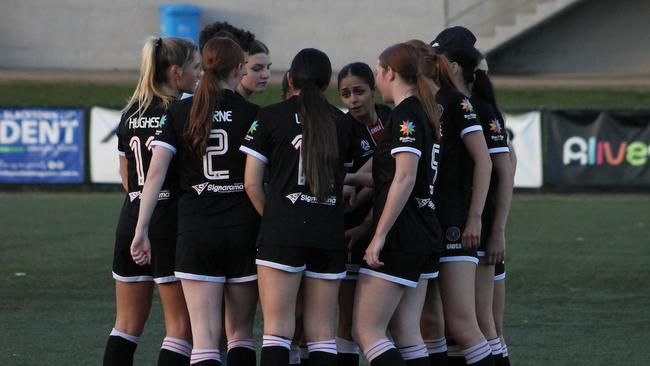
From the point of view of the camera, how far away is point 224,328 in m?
6.11

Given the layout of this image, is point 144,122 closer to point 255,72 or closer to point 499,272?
point 255,72

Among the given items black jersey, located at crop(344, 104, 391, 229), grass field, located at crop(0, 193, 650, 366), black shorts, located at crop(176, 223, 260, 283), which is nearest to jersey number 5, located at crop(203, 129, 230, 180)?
black shorts, located at crop(176, 223, 260, 283)

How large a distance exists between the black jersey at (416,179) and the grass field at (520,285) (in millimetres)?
1933

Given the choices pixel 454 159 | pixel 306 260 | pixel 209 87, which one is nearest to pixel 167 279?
pixel 306 260

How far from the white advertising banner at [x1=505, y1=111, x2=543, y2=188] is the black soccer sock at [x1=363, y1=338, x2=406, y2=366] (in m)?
11.4

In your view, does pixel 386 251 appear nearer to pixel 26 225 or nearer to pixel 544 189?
pixel 26 225

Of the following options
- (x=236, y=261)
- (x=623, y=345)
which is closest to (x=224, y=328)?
(x=236, y=261)

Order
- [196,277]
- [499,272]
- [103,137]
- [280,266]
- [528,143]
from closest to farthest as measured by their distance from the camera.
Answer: [280,266] → [196,277] → [499,272] → [528,143] → [103,137]

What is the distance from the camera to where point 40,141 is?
1666cm

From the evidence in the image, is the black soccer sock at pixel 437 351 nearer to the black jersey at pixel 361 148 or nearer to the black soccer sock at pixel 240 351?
the black jersey at pixel 361 148

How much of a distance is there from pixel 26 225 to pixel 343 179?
858 centimetres

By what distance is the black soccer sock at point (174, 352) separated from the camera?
5.67m

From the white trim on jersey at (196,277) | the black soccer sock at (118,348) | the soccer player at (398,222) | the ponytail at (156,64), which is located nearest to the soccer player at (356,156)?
the soccer player at (398,222)

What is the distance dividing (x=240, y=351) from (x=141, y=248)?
2.35ft
